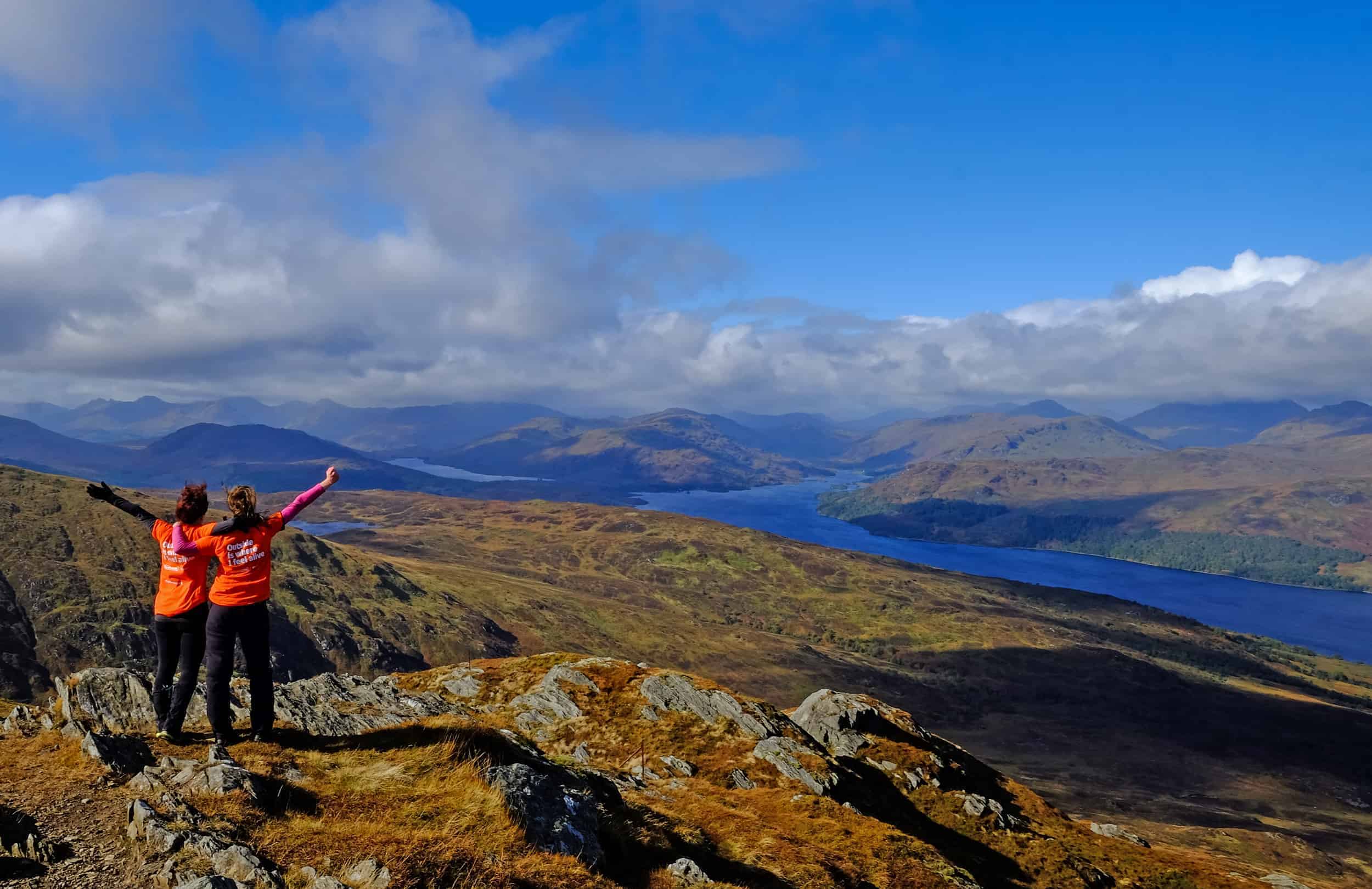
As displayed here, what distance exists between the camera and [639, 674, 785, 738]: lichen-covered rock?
3512cm

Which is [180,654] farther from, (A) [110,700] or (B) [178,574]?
(A) [110,700]

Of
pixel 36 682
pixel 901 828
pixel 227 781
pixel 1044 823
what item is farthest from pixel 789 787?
pixel 36 682

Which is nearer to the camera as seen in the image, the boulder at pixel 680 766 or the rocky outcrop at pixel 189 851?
the rocky outcrop at pixel 189 851

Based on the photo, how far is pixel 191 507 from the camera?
13.6 metres

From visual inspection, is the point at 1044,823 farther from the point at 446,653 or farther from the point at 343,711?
the point at 446,653

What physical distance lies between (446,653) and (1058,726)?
17393cm

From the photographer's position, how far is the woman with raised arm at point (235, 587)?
13.3m

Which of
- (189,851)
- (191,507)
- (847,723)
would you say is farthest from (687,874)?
(847,723)

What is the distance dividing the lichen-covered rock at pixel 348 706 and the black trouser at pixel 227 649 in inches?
118

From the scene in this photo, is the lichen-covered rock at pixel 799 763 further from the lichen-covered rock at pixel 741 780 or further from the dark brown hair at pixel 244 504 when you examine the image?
the dark brown hair at pixel 244 504

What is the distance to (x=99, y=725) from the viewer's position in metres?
15.7

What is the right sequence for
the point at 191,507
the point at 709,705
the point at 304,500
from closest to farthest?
the point at 304,500 < the point at 191,507 < the point at 709,705

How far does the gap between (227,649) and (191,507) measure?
2.95m

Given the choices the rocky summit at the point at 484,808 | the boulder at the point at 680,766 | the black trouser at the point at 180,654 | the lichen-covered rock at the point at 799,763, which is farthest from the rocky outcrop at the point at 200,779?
the lichen-covered rock at the point at 799,763
